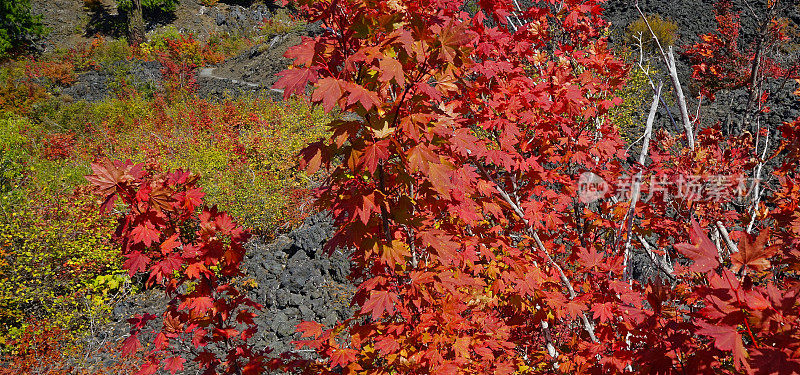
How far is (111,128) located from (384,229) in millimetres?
13760

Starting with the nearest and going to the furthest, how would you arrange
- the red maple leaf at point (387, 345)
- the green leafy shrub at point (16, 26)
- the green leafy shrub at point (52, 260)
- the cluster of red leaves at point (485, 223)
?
the cluster of red leaves at point (485, 223), the red maple leaf at point (387, 345), the green leafy shrub at point (52, 260), the green leafy shrub at point (16, 26)

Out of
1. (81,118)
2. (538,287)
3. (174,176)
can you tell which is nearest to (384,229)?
A: (538,287)

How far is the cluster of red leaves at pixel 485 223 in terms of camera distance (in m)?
1.17

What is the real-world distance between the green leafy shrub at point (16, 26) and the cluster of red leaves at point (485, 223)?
2699 cm

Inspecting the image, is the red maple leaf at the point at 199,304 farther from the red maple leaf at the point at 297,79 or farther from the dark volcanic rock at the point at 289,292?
the dark volcanic rock at the point at 289,292

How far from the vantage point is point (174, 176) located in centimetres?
217

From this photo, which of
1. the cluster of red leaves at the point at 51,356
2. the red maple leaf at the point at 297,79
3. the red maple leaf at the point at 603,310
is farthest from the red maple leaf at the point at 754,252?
the cluster of red leaves at the point at 51,356

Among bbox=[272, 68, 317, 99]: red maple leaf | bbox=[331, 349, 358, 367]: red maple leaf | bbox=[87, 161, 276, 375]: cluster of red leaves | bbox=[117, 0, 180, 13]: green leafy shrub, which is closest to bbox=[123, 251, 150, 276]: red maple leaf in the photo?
bbox=[87, 161, 276, 375]: cluster of red leaves

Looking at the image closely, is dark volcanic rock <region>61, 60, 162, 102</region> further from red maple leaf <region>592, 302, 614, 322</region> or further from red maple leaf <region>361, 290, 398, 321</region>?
red maple leaf <region>592, 302, 614, 322</region>

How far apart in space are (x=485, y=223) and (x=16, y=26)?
27847 millimetres

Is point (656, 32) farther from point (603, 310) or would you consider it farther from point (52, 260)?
point (52, 260)

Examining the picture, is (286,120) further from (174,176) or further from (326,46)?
(326,46)

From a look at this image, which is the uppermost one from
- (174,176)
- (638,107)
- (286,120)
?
(174,176)

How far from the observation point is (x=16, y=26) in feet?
66.2
